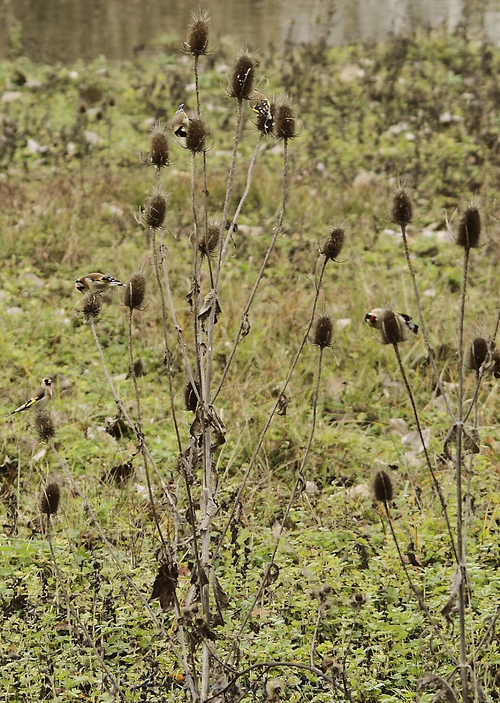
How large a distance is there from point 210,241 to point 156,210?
30 cm

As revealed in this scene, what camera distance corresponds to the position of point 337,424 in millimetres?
4496

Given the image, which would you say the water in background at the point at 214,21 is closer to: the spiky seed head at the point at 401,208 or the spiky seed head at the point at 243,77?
the spiky seed head at the point at 243,77

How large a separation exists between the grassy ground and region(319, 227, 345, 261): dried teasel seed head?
0.15 meters

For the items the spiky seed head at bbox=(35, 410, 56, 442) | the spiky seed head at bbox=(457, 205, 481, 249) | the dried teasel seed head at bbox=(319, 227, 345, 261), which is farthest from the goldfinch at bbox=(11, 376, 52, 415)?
the spiky seed head at bbox=(457, 205, 481, 249)

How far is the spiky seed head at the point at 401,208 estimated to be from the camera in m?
2.21

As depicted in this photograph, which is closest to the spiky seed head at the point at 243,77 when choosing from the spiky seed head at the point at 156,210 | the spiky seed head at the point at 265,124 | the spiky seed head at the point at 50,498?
the spiky seed head at the point at 265,124

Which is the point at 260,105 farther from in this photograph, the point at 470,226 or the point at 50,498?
the point at 50,498

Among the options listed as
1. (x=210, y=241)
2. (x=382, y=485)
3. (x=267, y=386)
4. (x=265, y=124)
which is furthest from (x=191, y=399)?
(x=267, y=386)

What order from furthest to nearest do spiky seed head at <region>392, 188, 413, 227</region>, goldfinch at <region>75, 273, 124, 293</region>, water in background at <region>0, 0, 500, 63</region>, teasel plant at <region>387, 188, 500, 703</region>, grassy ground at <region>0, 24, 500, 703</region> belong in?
water in background at <region>0, 0, 500, 63</region> < goldfinch at <region>75, 273, 124, 293</region> < grassy ground at <region>0, 24, 500, 703</region> < spiky seed head at <region>392, 188, 413, 227</region> < teasel plant at <region>387, 188, 500, 703</region>

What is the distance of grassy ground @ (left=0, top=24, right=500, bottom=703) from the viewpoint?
293 cm

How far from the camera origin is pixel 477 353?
2260mm

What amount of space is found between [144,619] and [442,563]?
44.6 inches

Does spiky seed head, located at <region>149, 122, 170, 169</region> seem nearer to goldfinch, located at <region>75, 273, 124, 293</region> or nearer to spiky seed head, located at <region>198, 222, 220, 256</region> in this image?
spiky seed head, located at <region>198, 222, 220, 256</region>

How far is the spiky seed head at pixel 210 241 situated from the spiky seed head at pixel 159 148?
0.85 feet
